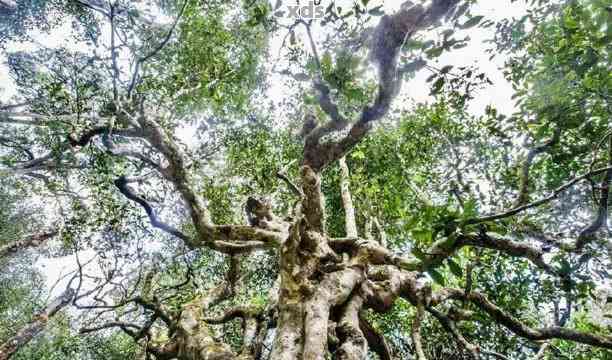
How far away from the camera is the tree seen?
12.4 feet

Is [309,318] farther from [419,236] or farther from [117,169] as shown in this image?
[117,169]

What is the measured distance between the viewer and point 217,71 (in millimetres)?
10336

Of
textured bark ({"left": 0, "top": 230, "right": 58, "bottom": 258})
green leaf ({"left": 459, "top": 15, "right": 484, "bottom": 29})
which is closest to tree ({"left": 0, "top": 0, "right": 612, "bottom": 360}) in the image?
green leaf ({"left": 459, "top": 15, "right": 484, "bottom": 29})

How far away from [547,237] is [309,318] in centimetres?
339

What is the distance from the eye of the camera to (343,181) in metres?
8.68

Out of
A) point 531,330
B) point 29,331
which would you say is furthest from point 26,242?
point 531,330

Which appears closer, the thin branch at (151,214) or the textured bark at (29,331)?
the thin branch at (151,214)

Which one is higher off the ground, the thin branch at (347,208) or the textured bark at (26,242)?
the textured bark at (26,242)

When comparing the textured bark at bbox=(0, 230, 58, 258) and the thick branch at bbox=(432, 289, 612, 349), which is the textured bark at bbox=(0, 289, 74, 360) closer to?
the textured bark at bbox=(0, 230, 58, 258)

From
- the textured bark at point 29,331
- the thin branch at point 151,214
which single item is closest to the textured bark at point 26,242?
→ the textured bark at point 29,331

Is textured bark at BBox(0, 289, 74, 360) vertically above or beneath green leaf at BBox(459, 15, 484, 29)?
above

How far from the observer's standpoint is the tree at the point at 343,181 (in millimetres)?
3781

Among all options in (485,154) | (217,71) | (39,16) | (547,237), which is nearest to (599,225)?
Result: (547,237)

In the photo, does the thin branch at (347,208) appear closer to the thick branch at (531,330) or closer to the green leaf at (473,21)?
the thick branch at (531,330)
